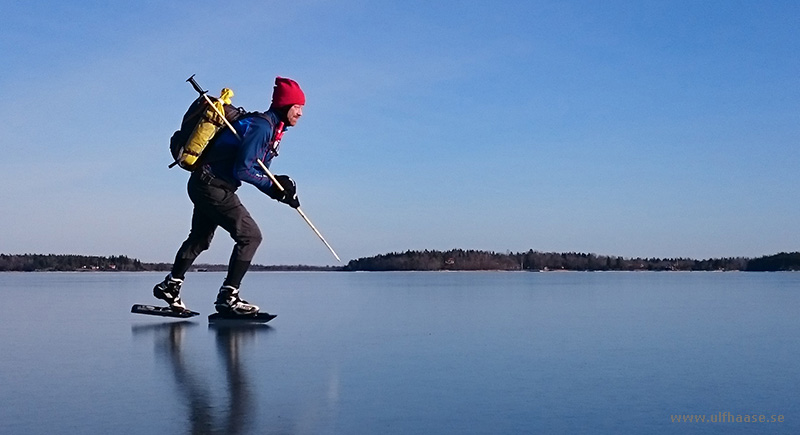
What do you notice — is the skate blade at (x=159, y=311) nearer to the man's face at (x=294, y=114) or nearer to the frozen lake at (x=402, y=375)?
the frozen lake at (x=402, y=375)

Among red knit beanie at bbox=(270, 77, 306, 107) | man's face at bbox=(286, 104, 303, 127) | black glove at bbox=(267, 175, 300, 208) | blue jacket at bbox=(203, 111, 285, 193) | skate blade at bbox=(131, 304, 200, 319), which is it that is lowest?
skate blade at bbox=(131, 304, 200, 319)

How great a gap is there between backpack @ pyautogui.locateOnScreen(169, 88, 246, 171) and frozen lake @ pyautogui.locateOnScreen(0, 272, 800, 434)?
4.98ft

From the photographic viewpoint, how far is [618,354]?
4910mm

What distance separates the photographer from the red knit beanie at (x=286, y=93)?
7.11m

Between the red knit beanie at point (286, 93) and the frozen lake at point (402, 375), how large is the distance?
200cm

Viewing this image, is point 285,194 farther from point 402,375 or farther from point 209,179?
point 402,375

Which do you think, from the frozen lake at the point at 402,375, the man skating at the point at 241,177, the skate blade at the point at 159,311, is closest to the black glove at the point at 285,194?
the man skating at the point at 241,177

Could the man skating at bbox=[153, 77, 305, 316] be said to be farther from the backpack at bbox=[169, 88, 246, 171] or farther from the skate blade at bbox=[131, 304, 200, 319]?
the skate blade at bbox=[131, 304, 200, 319]

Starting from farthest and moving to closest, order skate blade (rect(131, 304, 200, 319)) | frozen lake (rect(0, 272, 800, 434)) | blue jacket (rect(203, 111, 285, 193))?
skate blade (rect(131, 304, 200, 319)), blue jacket (rect(203, 111, 285, 193)), frozen lake (rect(0, 272, 800, 434))

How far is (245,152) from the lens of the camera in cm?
687

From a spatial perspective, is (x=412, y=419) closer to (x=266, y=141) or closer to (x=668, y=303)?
(x=266, y=141)

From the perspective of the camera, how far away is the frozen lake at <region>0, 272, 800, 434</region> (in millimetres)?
3049

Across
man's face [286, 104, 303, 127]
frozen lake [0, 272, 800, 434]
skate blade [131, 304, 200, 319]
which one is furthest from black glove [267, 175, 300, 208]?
skate blade [131, 304, 200, 319]

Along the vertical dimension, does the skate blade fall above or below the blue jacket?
below
